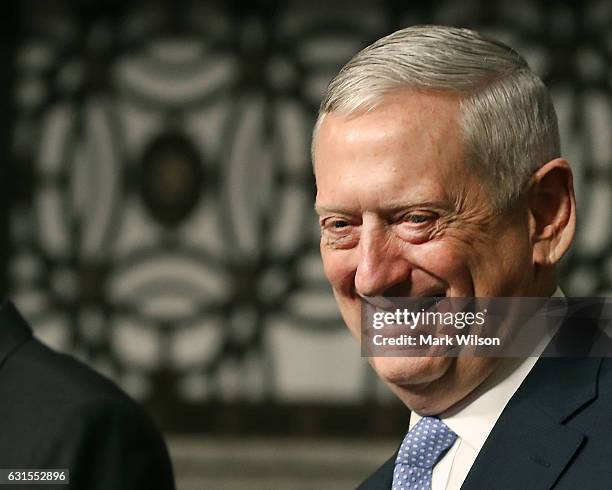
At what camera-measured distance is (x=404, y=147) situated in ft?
5.82

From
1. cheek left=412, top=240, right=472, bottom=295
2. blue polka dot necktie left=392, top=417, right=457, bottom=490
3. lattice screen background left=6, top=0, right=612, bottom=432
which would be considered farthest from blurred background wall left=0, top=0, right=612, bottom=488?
cheek left=412, top=240, right=472, bottom=295

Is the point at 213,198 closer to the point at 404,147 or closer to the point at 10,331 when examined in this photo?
the point at 10,331

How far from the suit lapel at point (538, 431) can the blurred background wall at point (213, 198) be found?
3749 mm

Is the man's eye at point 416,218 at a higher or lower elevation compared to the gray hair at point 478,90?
lower

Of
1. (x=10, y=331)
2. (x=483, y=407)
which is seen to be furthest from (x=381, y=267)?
(x=10, y=331)

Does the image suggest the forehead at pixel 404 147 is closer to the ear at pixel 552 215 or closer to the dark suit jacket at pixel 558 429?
the ear at pixel 552 215

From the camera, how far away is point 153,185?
582 cm

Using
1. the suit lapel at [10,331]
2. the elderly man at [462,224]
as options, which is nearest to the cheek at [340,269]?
the elderly man at [462,224]

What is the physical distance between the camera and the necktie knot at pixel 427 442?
1.89m

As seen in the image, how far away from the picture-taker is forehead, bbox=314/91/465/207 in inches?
69.8

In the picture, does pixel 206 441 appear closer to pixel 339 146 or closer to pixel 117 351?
pixel 117 351

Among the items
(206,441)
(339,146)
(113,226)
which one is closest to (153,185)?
(113,226)

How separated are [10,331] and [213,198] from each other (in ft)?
11.1

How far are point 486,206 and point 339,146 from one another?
0.74 feet
